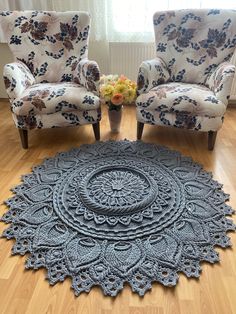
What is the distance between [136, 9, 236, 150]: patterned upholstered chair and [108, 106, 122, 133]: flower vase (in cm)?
23

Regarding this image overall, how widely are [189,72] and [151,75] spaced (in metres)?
0.40

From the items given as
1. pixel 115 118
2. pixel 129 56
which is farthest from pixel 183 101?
pixel 129 56

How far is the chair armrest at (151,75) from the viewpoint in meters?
2.20

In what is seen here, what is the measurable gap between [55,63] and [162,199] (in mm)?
1625

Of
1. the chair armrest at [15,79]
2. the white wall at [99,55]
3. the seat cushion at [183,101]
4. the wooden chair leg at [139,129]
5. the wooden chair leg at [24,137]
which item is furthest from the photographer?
the white wall at [99,55]

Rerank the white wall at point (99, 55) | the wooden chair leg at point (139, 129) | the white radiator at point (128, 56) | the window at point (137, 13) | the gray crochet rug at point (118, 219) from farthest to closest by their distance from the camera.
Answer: the white wall at point (99, 55), the white radiator at point (128, 56), the window at point (137, 13), the wooden chair leg at point (139, 129), the gray crochet rug at point (118, 219)

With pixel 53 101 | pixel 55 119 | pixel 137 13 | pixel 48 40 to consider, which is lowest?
pixel 55 119

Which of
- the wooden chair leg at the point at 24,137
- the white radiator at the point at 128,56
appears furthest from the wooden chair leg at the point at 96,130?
the white radiator at the point at 128,56

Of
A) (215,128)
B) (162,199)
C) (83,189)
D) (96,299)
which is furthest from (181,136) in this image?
(96,299)

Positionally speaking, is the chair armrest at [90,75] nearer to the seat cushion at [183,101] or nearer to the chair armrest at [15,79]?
the seat cushion at [183,101]

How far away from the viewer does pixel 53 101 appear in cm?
212

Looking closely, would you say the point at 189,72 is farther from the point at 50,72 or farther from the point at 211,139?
the point at 50,72

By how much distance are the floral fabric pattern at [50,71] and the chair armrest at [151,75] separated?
1.15 ft

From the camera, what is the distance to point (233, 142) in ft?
7.75
